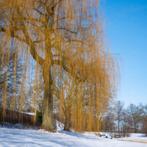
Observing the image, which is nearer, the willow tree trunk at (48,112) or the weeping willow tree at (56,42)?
the weeping willow tree at (56,42)

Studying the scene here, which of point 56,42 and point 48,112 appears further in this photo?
point 48,112

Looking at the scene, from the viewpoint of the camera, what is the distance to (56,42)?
8.42 meters

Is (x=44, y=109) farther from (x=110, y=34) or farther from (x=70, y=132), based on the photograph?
(x=110, y=34)

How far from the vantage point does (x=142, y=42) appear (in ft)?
40.9

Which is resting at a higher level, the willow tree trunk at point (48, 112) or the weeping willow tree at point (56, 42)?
the weeping willow tree at point (56, 42)

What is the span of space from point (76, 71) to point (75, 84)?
381 millimetres

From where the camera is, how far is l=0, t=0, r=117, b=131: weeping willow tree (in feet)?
27.2

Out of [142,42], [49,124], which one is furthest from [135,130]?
[49,124]

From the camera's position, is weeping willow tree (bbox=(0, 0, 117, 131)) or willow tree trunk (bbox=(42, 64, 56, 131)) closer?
weeping willow tree (bbox=(0, 0, 117, 131))

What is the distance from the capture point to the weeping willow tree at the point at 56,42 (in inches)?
326

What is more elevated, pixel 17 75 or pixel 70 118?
pixel 17 75

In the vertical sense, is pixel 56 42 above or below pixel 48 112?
above

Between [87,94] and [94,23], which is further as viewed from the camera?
[94,23]

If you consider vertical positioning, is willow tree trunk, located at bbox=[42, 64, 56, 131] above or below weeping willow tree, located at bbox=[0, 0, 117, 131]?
below
